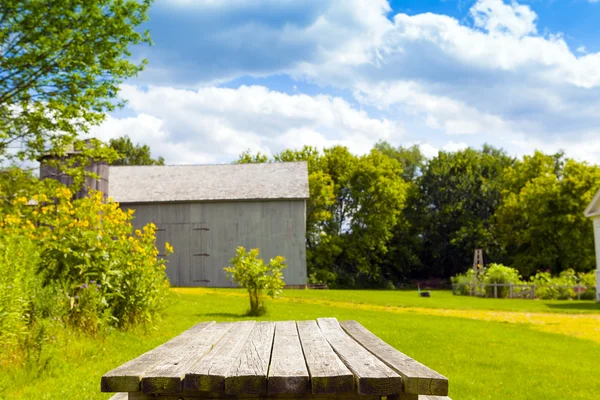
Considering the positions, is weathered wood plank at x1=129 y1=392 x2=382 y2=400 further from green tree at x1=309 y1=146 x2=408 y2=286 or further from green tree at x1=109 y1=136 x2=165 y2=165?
green tree at x1=109 y1=136 x2=165 y2=165

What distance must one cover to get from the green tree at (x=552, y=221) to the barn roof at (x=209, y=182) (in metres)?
18.1

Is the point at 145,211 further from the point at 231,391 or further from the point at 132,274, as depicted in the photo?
the point at 231,391

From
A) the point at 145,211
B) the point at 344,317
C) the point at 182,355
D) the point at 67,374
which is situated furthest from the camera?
the point at 145,211

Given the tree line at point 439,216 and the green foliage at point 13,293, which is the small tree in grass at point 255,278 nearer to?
the green foliage at point 13,293

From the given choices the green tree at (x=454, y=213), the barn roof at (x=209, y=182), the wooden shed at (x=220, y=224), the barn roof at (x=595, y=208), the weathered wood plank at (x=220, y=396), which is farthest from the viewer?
the green tree at (x=454, y=213)

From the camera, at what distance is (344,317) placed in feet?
50.1

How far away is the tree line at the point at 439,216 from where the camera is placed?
137ft

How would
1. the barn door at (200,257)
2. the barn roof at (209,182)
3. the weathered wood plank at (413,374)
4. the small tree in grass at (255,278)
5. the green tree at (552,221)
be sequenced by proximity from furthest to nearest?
1. the green tree at (552,221)
2. the barn roof at (209,182)
3. the barn door at (200,257)
4. the small tree in grass at (255,278)
5. the weathered wood plank at (413,374)

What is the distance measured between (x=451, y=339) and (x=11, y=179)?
15004 mm

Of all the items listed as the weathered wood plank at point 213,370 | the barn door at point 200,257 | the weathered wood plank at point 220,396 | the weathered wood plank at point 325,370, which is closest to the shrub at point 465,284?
the barn door at point 200,257

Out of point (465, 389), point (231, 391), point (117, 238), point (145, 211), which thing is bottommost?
point (465, 389)

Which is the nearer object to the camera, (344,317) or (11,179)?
(344,317)

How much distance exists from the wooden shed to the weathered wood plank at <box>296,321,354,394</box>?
27.5 meters

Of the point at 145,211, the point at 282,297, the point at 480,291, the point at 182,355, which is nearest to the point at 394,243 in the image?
the point at 480,291
